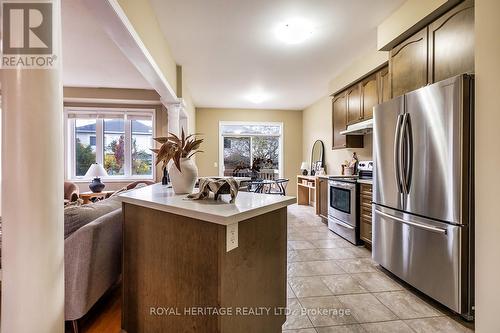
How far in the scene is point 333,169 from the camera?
5777 millimetres

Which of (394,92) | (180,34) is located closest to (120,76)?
(180,34)

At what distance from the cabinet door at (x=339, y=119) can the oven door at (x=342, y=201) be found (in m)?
0.89

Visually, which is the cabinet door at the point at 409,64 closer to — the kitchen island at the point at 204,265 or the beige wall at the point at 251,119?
the kitchen island at the point at 204,265

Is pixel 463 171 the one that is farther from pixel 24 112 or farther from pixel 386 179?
pixel 24 112

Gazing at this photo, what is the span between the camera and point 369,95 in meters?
3.80

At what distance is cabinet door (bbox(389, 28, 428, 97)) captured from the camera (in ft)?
7.82

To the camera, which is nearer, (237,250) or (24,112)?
(24,112)

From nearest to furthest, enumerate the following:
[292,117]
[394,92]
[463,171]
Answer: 1. [463,171]
2. [394,92]
3. [292,117]

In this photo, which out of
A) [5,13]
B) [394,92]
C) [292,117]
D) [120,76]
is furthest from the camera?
[292,117]

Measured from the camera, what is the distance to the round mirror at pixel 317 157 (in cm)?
626

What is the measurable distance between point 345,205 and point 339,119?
1.77 m

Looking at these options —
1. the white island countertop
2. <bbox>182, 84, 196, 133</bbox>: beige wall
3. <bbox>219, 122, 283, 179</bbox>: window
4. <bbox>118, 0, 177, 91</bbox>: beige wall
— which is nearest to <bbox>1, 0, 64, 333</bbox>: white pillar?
the white island countertop

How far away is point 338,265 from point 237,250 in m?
2.09

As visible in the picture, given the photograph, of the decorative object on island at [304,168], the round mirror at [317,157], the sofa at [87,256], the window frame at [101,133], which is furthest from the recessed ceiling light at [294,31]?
the decorative object on island at [304,168]
